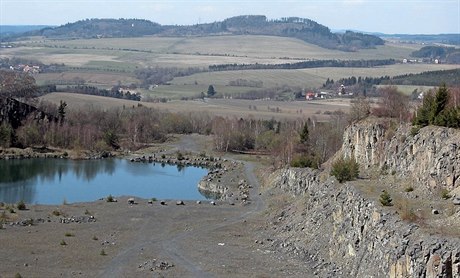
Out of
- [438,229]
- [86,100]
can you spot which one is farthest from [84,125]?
[438,229]

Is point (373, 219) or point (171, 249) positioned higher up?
point (373, 219)

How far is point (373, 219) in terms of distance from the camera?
31.9 m

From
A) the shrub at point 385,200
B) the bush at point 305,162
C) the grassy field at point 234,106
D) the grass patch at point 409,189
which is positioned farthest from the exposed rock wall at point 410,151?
the grassy field at point 234,106

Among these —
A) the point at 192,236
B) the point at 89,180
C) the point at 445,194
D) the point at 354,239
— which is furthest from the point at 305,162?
the point at 89,180

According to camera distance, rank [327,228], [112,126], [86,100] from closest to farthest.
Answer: [327,228]
[112,126]
[86,100]

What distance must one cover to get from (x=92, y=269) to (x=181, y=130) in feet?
242

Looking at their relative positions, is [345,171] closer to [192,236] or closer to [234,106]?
[192,236]

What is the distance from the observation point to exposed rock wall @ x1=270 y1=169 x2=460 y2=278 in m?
26.1

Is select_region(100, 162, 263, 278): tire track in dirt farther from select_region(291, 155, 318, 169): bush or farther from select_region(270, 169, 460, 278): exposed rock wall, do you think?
select_region(291, 155, 318, 169): bush

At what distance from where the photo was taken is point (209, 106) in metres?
137

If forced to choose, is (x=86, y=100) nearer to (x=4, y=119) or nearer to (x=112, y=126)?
(x=112, y=126)

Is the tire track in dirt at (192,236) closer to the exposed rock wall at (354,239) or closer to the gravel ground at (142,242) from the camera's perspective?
the gravel ground at (142,242)

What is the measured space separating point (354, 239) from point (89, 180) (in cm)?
4550

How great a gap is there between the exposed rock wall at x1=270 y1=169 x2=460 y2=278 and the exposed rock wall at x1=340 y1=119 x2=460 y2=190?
140 inches
